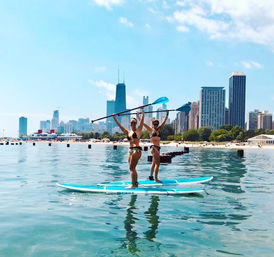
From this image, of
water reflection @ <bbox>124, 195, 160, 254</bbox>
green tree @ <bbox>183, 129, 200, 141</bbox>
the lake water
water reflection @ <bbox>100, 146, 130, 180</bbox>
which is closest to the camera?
the lake water

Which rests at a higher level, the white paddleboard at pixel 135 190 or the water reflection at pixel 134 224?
the white paddleboard at pixel 135 190

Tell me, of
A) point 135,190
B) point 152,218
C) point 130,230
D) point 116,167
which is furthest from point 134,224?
point 116,167

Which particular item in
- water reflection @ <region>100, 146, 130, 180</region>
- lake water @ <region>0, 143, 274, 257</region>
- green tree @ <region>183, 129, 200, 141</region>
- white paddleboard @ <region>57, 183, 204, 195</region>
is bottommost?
water reflection @ <region>100, 146, 130, 180</region>

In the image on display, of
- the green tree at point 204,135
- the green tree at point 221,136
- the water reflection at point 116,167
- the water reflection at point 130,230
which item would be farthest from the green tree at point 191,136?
the water reflection at point 130,230

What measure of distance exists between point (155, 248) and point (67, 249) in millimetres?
2446

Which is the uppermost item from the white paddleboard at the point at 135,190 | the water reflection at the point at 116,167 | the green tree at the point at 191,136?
the green tree at the point at 191,136

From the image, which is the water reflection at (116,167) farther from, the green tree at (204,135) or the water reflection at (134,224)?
the green tree at (204,135)

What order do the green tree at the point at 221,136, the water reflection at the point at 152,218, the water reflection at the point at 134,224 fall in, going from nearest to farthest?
the water reflection at the point at 134,224 < the water reflection at the point at 152,218 < the green tree at the point at 221,136

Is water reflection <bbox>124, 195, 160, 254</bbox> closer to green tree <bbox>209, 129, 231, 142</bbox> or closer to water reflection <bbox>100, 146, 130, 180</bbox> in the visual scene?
water reflection <bbox>100, 146, 130, 180</bbox>

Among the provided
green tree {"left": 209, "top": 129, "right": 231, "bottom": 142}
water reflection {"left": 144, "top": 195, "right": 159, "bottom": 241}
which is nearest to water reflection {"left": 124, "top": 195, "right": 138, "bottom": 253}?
water reflection {"left": 144, "top": 195, "right": 159, "bottom": 241}

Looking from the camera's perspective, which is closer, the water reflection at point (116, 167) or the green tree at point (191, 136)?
the water reflection at point (116, 167)

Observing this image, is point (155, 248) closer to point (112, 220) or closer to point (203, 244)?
point (203, 244)

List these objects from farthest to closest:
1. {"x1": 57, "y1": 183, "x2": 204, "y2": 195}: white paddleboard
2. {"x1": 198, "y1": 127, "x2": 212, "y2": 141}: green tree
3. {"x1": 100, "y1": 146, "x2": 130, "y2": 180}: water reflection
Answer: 1. {"x1": 198, "y1": 127, "x2": 212, "y2": 141}: green tree
2. {"x1": 100, "y1": 146, "x2": 130, "y2": 180}: water reflection
3. {"x1": 57, "y1": 183, "x2": 204, "y2": 195}: white paddleboard

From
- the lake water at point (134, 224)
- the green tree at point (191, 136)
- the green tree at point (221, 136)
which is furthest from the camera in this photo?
the green tree at point (191, 136)
